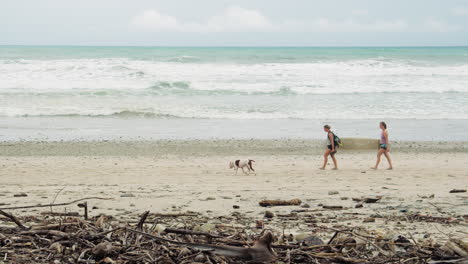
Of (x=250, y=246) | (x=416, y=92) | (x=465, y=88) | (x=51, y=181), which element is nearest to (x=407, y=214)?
(x=250, y=246)

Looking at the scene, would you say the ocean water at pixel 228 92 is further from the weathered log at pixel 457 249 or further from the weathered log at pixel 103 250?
the weathered log at pixel 103 250

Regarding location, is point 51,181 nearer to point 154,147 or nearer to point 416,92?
point 154,147

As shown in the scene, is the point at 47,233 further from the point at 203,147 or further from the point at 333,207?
the point at 203,147

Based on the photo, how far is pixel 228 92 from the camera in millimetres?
32156

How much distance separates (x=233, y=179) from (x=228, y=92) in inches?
846

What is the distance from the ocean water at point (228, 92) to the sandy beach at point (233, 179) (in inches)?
131

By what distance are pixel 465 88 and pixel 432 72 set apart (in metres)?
11.0

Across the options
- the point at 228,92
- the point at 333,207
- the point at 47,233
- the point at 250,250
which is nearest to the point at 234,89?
the point at 228,92

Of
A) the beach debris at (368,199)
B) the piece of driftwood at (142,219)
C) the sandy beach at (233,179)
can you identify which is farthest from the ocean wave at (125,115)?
the piece of driftwood at (142,219)

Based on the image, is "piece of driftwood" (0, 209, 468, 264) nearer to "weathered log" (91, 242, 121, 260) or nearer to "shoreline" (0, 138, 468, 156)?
"weathered log" (91, 242, 121, 260)

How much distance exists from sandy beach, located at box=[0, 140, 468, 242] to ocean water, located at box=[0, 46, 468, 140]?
10.9ft

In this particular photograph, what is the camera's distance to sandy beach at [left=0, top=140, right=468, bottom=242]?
24.1ft

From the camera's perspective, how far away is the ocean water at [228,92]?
75.8 ft

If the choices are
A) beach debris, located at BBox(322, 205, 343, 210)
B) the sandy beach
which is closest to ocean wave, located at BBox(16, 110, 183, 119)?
the sandy beach
